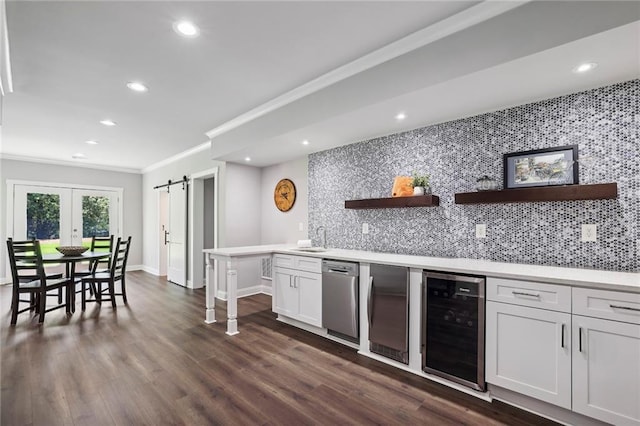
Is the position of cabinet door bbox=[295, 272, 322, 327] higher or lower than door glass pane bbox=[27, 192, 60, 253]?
lower

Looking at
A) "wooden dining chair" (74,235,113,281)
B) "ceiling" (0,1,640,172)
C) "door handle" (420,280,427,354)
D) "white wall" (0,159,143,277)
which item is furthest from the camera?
"white wall" (0,159,143,277)

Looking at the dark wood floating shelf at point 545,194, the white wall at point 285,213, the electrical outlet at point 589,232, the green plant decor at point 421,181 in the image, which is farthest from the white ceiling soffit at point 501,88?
the white wall at point 285,213

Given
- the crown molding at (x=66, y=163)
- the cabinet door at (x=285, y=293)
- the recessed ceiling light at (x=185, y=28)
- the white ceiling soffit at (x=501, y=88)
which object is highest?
the recessed ceiling light at (x=185, y=28)

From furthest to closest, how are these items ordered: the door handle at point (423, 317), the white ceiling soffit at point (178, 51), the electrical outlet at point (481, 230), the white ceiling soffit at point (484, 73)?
the electrical outlet at point (481, 230), the door handle at point (423, 317), the white ceiling soffit at point (178, 51), the white ceiling soffit at point (484, 73)

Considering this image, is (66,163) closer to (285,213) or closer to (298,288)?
(285,213)

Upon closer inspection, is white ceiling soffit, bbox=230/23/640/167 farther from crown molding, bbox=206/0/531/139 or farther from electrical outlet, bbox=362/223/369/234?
electrical outlet, bbox=362/223/369/234

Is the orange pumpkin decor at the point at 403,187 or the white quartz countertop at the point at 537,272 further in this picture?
the orange pumpkin decor at the point at 403,187

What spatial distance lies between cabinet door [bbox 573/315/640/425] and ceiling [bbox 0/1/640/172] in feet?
5.20

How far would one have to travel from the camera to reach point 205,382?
90.3 inches

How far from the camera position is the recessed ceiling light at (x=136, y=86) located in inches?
112

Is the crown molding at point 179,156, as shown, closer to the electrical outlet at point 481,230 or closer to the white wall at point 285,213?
the white wall at point 285,213

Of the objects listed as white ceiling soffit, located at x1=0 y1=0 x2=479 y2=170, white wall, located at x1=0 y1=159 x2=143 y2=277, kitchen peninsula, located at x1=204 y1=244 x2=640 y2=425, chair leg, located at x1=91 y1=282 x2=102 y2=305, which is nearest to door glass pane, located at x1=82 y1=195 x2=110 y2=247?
white wall, located at x1=0 y1=159 x2=143 y2=277

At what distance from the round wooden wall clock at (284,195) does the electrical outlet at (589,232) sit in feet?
11.0

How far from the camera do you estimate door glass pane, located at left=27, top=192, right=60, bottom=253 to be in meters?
6.00
